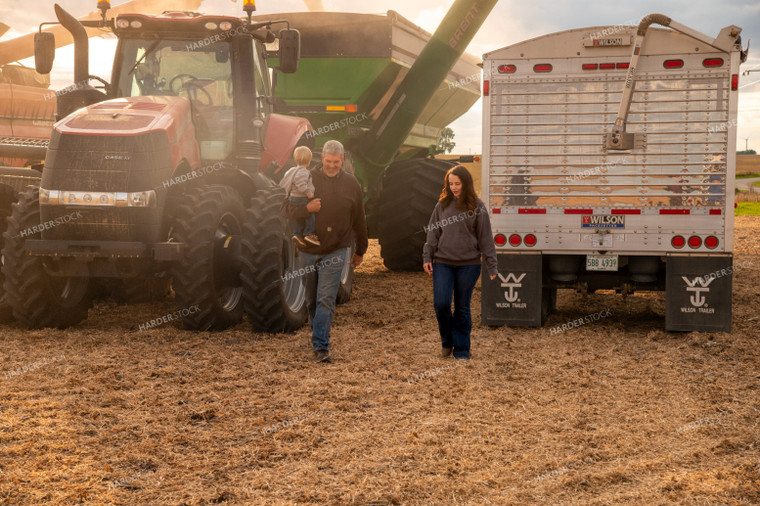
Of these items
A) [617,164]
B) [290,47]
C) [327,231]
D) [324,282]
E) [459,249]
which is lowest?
[324,282]

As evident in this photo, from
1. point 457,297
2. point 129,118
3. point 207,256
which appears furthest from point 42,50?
point 457,297

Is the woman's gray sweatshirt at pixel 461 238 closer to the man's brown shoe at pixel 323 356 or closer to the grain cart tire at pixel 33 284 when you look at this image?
the man's brown shoe at pixel 323 356

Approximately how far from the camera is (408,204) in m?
12.5

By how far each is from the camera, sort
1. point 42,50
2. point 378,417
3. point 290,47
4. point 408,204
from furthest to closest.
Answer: point 408,204, point 290,47, point 42,50, point 378,417

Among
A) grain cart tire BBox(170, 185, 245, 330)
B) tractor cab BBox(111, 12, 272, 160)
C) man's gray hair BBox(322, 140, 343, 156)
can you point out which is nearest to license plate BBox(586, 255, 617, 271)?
man's gray hair BBox(322, 140, 343, 156)

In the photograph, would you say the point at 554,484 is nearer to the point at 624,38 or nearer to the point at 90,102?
the point at 624,38

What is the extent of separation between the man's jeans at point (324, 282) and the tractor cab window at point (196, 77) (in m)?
2.24

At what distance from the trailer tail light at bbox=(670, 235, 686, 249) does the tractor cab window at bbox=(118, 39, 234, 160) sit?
458cm

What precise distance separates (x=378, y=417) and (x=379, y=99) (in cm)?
791

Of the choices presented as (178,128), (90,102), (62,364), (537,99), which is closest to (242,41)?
(178,128)

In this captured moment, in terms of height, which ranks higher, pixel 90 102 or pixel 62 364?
pixel 90 102

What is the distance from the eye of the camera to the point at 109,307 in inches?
377

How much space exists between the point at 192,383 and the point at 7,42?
1296 cm

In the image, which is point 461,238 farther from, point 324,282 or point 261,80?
point 261,80
